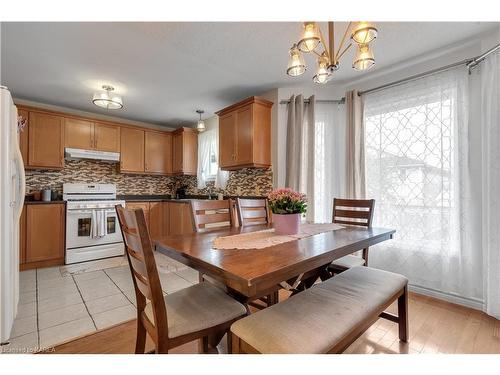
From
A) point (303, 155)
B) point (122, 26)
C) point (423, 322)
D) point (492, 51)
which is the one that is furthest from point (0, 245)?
point (492, 51)

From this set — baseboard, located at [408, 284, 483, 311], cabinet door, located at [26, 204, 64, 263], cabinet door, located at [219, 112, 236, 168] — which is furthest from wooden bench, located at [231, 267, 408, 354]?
cabinet door, located at [26, 204, 64, 263]

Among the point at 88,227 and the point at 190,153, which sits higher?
the point at 190,153

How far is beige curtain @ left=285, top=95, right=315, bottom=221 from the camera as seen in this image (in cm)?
289

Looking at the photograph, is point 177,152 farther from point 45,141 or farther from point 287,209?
point 287,209

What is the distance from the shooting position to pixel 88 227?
345 centimetres

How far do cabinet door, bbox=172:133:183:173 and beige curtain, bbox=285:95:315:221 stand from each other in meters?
2.37

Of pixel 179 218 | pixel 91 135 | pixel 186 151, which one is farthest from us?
pixel 186 151

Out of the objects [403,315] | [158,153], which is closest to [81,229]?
[158,153]

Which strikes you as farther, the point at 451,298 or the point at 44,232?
the point at 44,232

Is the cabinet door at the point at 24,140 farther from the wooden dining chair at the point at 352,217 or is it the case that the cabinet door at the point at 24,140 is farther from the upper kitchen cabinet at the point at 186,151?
the wooden dining chair at the point at 352,217

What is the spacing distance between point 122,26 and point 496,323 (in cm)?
374

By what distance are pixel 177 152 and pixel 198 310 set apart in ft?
12.8

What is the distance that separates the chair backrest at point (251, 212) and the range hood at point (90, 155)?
114 inches
